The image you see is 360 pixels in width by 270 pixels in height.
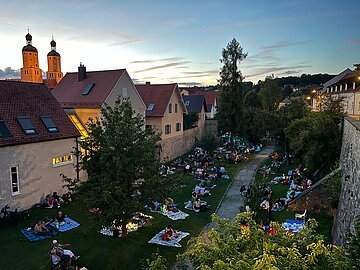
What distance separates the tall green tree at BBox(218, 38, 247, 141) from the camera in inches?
1783

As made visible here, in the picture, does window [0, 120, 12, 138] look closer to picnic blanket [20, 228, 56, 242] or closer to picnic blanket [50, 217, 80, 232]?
picnic blanket [20, 228, 56, 242]

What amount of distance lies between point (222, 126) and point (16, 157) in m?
32.7

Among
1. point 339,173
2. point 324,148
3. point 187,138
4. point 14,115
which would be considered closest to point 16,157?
point 14,115

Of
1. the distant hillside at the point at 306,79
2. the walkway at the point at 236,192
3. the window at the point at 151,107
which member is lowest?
the walkway at the point at 236,192

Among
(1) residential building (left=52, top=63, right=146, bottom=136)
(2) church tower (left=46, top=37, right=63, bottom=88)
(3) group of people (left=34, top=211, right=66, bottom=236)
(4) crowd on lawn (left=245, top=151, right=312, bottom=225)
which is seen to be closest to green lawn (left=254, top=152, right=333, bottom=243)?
(4) crowd on lawn (left=245, top=151, right=312, bottom=225)

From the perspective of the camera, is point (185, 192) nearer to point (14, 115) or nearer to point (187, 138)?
point (14, 115)

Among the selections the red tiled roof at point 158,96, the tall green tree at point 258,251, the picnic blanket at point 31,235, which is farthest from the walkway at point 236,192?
the red tiled roof at point 158,96

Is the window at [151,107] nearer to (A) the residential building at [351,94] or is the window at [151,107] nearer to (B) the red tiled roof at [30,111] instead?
(B) the red tiled roof at [30,111]

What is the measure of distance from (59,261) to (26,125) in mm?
11445

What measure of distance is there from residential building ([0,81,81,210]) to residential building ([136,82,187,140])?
49.6ft

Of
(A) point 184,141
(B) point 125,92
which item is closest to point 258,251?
(B) point 125,92


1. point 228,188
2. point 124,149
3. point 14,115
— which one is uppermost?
point 14,115

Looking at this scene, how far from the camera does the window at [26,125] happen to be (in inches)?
810

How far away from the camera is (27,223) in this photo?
1816cm
